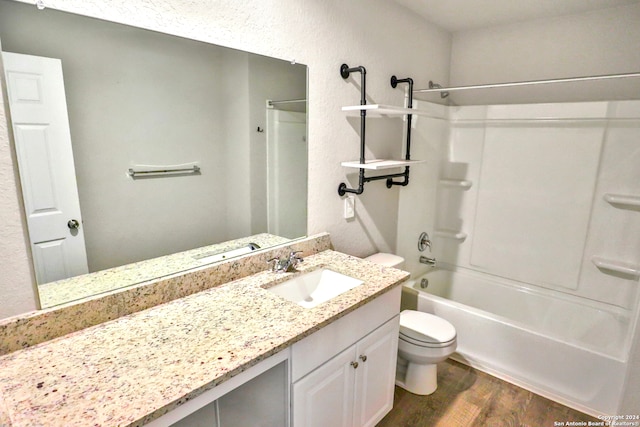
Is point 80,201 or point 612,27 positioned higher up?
point 612,27

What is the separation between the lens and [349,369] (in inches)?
57.8

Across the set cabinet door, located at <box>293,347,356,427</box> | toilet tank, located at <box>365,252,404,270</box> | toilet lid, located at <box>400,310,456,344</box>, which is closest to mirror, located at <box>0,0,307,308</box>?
cabinet door, located at <box>293,347,356,427</box>

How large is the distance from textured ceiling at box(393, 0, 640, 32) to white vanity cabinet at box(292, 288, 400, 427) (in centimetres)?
194

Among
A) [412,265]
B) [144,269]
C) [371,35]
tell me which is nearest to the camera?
[144,269]

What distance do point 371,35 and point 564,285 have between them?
2292 mm

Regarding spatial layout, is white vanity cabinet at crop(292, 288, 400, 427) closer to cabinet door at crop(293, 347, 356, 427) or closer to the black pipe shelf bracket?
cabinet door at crop(293, 347, 356, 427)

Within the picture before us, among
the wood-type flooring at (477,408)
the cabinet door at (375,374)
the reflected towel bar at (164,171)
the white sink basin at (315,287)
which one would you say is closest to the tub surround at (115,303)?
the white sink basin at (315,287)

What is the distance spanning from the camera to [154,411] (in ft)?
2.65

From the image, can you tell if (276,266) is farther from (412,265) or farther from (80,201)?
(412,265)

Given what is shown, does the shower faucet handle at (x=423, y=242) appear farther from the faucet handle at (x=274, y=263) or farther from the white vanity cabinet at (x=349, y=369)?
the faucet handle at (x=274, y=263)

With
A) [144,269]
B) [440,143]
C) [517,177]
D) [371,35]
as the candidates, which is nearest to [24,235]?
[144,269]

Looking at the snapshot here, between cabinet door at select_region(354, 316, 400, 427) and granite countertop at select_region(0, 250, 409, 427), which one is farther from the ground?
granite countertop at select_region(0, 250, 409, 427)

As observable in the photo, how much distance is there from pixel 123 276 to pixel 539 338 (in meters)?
2.26

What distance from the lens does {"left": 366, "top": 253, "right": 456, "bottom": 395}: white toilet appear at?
6.51ft
